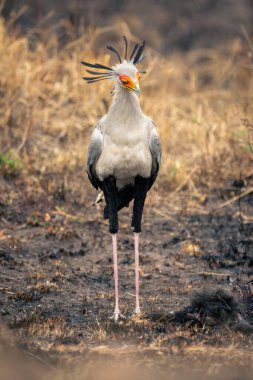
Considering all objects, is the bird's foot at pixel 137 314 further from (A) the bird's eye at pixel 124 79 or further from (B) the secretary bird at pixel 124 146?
(A) the bird's eye at pixel 124 79

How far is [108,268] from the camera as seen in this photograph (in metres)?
6.70

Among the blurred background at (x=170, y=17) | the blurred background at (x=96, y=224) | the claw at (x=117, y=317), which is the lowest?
the claw at (x=117, y=317)

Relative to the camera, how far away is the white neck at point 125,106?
5289 mm

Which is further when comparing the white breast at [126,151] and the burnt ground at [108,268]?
the white breast at [126,151]

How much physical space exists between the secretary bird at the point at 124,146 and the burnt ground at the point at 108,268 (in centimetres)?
38

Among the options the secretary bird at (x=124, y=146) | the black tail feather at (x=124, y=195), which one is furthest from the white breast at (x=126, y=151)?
the black tail feather at (x=124, y=195)

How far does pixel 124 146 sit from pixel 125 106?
29 centimetres

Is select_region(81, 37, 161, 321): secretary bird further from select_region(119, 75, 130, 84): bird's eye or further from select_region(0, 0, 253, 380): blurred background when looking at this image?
select_region(0, 0, 253, 380): blurred background

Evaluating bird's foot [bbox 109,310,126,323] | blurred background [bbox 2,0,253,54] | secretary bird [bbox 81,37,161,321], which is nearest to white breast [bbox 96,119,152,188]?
secretary bird [bbox 81,37,161,321]

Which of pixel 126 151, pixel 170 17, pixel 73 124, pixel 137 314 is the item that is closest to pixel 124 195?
pixel 126 151

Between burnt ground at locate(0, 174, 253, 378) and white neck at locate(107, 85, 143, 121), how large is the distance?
1443 millimetres


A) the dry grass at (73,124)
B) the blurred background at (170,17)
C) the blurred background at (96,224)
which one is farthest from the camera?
the blurred background at (170,17)

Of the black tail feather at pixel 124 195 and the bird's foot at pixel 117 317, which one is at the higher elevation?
the black tail feather at pixel 124 195

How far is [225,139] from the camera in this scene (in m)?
8.90
